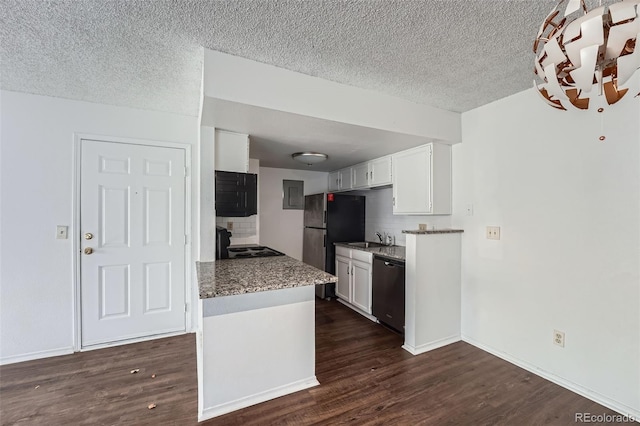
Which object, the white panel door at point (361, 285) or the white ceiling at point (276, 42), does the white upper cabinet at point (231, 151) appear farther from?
the white panel door at point (361, 285)

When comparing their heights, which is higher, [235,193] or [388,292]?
[235,193]

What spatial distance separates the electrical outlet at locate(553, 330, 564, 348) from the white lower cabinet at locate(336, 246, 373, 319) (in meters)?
1.68

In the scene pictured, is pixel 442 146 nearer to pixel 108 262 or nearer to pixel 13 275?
pixel 108 262

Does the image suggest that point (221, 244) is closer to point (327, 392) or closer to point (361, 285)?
point (327, 392)

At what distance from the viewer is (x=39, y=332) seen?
8.09 feet

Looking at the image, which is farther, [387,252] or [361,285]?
[361,285]

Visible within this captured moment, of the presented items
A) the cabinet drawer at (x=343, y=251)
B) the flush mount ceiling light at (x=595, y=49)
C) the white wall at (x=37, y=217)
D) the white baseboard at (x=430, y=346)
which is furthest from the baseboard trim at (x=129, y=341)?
the flush mount ceiling light at (x=595, y=49)

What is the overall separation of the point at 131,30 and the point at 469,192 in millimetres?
2980

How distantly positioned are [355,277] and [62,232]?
3075mm

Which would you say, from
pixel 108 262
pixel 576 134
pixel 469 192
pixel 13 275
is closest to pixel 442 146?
pixel 469 192

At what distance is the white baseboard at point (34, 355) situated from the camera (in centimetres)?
236

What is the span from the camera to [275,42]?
1.71 meters

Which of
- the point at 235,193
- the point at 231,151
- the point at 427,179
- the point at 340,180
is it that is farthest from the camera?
the point at 340,180

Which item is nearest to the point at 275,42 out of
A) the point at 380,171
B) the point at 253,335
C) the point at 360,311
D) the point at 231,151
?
the point at 231,151
